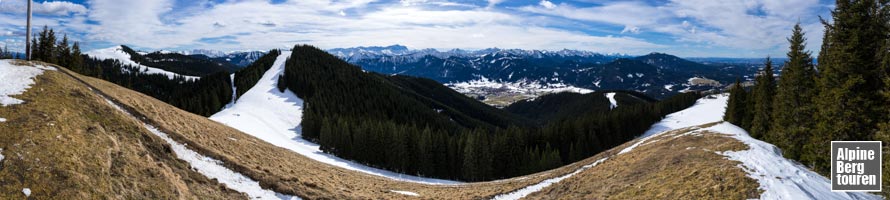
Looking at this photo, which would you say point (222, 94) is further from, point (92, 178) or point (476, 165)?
point (92, 178)

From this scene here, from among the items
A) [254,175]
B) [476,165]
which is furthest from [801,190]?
[476,165]

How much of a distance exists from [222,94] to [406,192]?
123365 millimetres

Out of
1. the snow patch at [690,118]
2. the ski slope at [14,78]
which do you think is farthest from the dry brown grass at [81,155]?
the snow patch at [690,118]

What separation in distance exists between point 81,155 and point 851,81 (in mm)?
43426

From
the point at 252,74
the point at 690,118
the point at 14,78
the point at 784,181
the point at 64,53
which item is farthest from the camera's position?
the point at 252,74

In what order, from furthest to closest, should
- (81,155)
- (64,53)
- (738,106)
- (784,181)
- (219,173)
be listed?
(64,53), (738,106), (219,173), (784,181), (81,155)

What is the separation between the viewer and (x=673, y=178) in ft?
67.7

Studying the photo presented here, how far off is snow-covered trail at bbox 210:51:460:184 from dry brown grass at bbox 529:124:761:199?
146 ft

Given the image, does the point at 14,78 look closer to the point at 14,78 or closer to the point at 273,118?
the point at 14,78

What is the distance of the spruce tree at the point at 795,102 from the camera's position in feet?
98.2

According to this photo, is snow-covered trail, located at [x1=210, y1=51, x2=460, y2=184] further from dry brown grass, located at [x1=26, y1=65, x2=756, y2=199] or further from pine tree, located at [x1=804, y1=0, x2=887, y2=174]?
pine tree, located at [x1=804, y1=0, x2=887, y2=174]

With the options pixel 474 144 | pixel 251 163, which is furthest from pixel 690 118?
pixel 251 163

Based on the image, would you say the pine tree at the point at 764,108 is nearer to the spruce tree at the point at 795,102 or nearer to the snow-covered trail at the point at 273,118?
the spruce tree at the point at 795,102

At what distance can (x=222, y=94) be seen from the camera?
128500mm
